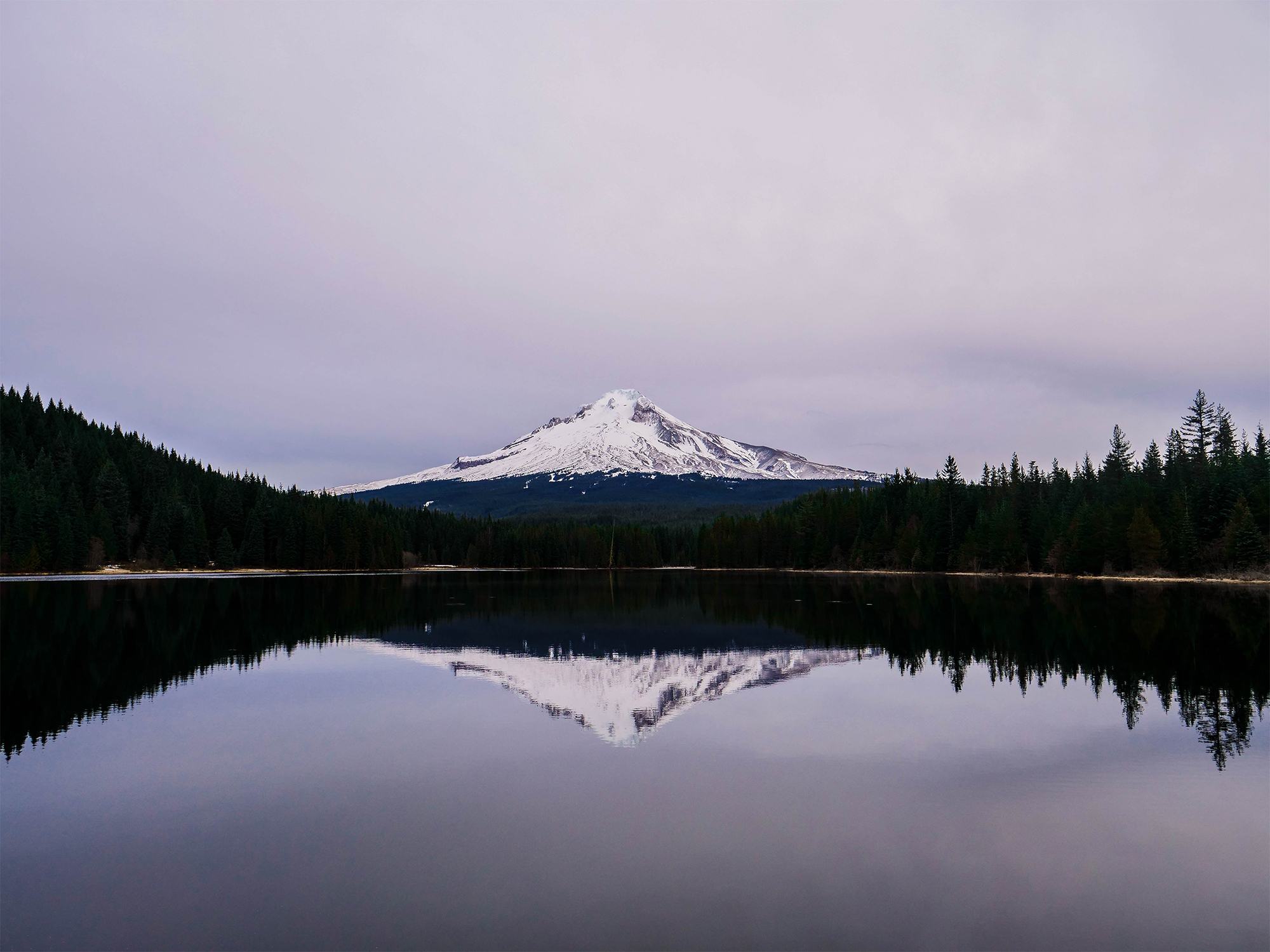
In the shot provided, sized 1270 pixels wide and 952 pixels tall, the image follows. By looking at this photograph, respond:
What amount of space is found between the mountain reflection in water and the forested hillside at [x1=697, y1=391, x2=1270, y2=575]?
16.1 meters

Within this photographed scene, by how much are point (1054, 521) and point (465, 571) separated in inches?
4418

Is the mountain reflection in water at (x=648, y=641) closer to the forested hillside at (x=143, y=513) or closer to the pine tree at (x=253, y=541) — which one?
the forested hillside at (x=143, y=513)

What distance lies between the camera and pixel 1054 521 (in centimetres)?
11131

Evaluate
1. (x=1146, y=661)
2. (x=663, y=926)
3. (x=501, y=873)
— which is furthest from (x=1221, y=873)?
(x=1146, y=661)

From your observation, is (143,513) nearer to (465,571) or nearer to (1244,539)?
(465,571)

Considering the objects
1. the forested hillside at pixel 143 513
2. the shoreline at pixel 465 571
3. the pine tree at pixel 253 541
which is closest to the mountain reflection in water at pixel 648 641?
the shoreline at pixel 465 571

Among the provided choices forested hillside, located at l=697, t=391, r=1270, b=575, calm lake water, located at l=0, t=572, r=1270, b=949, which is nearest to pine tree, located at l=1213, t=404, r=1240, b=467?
forested hillside, located at l=697, t=391, r=1270, b=575

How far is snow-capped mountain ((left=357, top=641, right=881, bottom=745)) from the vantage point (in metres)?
23.5

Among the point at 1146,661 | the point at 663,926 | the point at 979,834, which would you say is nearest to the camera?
the point at 663,926

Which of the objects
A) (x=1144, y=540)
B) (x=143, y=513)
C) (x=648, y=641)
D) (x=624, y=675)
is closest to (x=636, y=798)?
(x=624, y=675)

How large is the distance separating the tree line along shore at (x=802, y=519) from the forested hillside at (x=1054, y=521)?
254 millimetres

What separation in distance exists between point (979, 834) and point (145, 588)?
8426cm

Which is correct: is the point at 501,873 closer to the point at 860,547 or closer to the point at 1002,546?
the point at 1002,546

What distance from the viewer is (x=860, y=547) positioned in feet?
480
